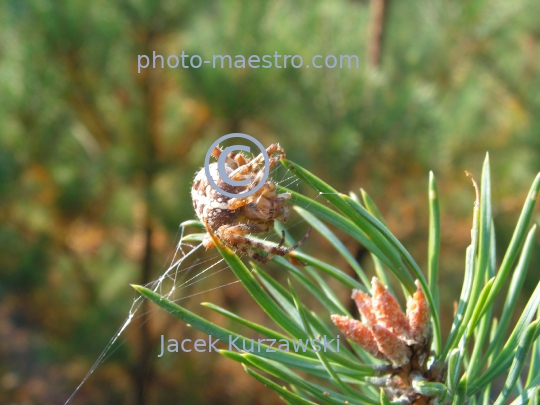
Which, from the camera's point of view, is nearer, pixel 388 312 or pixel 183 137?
pixel 388 312

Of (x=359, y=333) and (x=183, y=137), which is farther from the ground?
(x=183, y=137)

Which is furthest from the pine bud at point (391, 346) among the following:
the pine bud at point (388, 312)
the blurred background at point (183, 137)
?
the blurred background at point (183, 137)

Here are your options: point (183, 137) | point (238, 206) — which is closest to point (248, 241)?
point (238, 206)

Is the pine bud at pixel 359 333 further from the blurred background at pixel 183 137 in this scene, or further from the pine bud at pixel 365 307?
the blurred background at pixel 183 137

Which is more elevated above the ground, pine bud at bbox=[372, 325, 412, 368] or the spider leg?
the spider leg

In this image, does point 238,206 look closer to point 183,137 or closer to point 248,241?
point 248,241

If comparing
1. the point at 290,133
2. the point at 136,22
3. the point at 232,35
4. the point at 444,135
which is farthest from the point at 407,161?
the point at 136,22

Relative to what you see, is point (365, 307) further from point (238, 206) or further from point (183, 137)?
point (183, 137)

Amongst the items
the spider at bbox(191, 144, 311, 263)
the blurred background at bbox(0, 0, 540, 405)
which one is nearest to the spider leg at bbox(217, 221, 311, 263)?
the spider at bbox(191, 144, 311, 263)

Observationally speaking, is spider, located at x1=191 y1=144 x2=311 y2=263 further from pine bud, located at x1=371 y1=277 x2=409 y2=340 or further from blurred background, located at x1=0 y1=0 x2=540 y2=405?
blurred background, located at x1=0 y1=0 x2=540 y2=405
